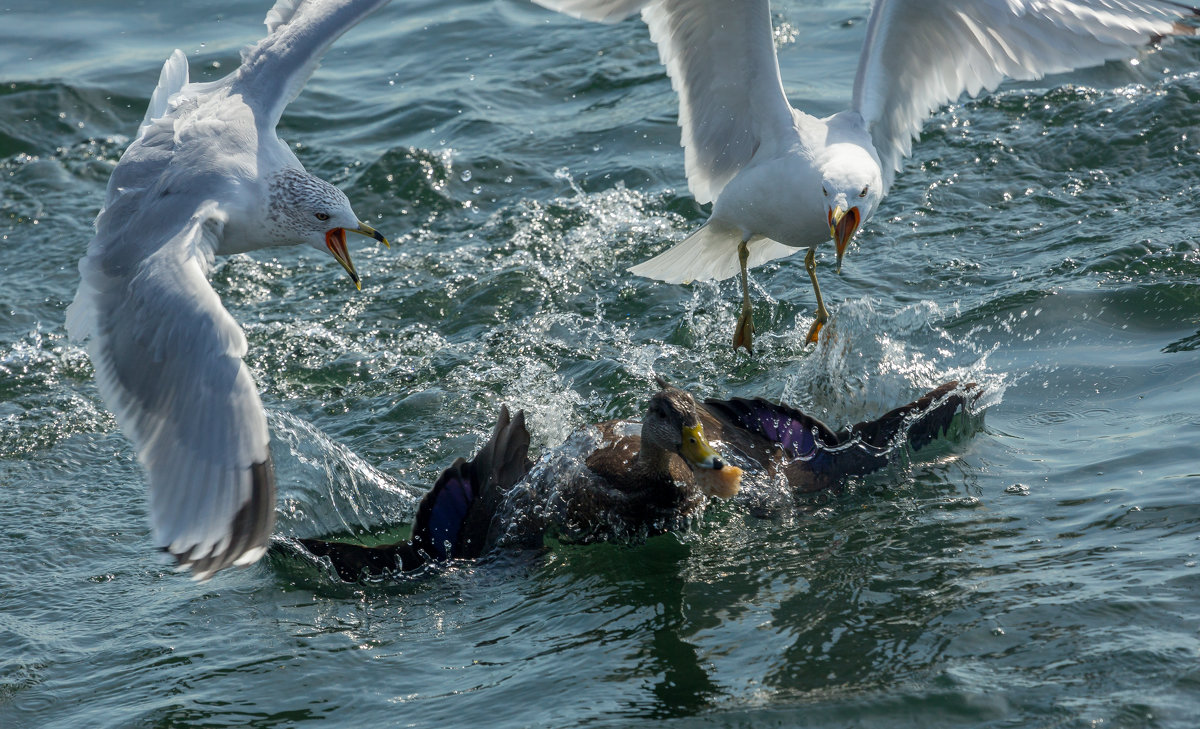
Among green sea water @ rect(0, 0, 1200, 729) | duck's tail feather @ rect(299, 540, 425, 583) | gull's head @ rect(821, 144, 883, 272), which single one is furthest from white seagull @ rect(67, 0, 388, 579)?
gull's head @ rect(821, 144, 883, 272)

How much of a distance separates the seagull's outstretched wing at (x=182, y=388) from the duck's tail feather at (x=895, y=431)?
2281 millimetres

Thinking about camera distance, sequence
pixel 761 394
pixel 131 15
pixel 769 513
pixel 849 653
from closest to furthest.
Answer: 1. pixel 849 653
2. pixel 769 513
3. pixel 761 394
4. pixel 131 15

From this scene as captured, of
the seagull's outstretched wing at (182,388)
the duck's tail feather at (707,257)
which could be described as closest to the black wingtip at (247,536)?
the seagull's outstretched wing at (182,388)

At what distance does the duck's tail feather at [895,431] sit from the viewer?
202 inches

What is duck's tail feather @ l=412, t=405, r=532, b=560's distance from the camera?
4.89m

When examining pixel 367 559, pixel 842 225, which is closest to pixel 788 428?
pixel 842 225

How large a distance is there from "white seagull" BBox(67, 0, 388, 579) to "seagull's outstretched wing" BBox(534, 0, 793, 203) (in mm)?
1309

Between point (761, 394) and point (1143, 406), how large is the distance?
5.51 ft

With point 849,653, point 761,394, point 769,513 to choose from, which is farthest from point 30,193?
point 849,653

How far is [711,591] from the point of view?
177 inches

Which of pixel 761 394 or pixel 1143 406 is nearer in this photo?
pixel 1143 406

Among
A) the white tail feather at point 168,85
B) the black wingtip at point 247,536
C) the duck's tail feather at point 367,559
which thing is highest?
the white tail feather at point 168,85

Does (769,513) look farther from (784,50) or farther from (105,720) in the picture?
(784,50)

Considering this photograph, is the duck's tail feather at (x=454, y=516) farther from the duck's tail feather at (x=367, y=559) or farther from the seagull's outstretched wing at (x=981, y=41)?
the seagull's outstretched wing at (x=981, y=41)
